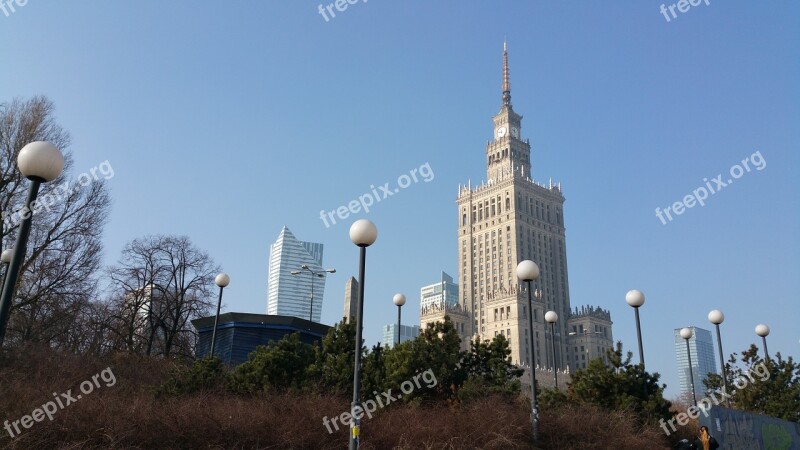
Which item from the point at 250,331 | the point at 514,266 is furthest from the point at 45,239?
the point at 514,266

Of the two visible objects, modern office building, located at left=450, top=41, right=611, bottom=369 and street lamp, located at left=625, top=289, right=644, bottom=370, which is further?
modern office building, located at left=450, top=41, right=611, bottom=369

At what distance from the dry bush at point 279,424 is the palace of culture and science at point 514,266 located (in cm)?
9782

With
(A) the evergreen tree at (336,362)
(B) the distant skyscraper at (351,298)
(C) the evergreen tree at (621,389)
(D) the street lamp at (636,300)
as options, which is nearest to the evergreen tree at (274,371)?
(A) the evergreen tree at (336,362)

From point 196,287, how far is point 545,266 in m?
96.0

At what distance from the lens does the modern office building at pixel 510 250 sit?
115 meters

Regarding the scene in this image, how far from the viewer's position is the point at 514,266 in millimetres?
119688

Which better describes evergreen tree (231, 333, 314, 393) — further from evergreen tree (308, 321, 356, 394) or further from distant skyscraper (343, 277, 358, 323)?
distant skyscraper (343, 277, 358, 323)

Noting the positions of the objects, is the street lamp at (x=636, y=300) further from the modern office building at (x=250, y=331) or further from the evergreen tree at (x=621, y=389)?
the modern office building at (x=250, y=331)

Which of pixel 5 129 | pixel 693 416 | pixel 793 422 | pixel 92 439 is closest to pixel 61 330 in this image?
pixel 5 129

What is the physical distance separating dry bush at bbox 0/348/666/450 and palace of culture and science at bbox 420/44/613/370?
97815mm

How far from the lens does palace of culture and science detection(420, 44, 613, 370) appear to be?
11488cm

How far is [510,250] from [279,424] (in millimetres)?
111838

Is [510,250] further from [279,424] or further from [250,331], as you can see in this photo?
[279,424]

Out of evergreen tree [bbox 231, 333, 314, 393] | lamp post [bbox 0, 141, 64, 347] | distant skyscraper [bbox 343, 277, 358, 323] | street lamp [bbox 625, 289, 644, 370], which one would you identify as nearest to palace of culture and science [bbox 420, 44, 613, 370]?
distant skyscraper [bbox 343, 277, 358, 323]
